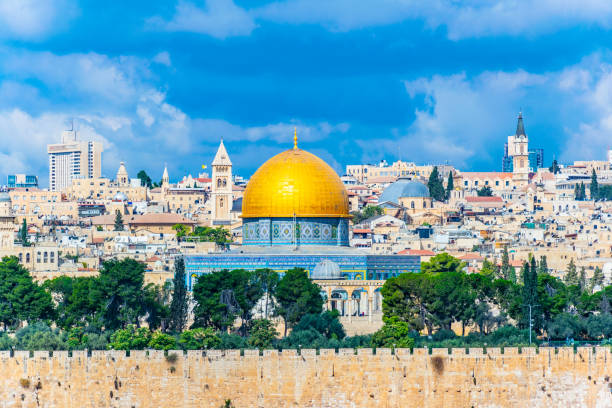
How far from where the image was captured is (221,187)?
415ft

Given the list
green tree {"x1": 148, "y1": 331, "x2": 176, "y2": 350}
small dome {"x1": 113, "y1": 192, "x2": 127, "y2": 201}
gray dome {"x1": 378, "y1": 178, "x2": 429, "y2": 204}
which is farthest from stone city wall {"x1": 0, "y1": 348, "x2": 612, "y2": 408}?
small dome {"x1": 113, "y1": 192, "x2": 127, "y2": 201}

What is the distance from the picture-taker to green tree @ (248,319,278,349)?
5116 centimetres

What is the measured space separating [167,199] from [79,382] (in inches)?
4161

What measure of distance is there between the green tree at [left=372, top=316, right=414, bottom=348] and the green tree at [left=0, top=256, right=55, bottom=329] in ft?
42.1

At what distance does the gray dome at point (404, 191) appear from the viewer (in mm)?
126312

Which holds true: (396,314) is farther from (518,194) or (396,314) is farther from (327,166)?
(518,194)

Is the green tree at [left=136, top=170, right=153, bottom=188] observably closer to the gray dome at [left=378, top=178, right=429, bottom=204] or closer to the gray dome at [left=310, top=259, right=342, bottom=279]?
the gray dome at [left=378, top=178, right=429, bottom=204]

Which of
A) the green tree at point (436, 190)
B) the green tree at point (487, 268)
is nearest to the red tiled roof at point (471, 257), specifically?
the green tree at point (487, 268)

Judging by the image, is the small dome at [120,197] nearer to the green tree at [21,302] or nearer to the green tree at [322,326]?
the green tree at [21,302]

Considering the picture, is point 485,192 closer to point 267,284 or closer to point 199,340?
point 267,284

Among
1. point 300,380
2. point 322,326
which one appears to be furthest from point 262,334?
point 300,380

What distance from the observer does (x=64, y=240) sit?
328ft

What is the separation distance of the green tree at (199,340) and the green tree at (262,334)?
130 centimetres

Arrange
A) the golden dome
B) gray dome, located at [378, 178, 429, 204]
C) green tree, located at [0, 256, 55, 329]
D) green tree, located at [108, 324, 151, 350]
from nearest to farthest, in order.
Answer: green tree, located at [108, 324, 151, 350]
green tree, located at [0, 256, 55, 329]
the golden dome
gray dome, located at [378, 178, 429, 204]
